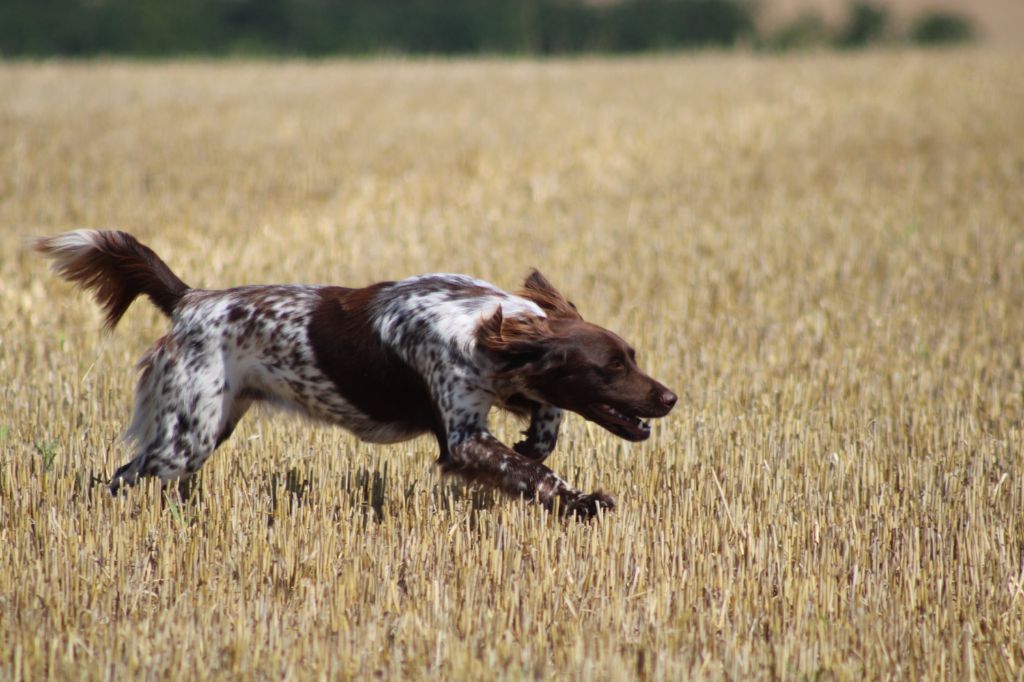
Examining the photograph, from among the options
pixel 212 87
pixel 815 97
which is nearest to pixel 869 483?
pixel 815 97

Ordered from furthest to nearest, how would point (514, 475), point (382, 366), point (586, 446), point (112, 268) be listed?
point (586, 446), point (112, 268), point (382, 366), point (514, 475)

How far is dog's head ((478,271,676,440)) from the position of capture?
3822 millimetres

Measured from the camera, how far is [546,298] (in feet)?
13.5

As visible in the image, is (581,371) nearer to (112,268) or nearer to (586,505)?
(586,505)

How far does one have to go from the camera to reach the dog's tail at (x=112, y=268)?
13.9 feet

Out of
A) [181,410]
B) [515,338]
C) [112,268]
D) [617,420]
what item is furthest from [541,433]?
[112,268]

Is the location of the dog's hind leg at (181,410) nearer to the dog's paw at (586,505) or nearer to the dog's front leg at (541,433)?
the dog's front leg at (541,433)

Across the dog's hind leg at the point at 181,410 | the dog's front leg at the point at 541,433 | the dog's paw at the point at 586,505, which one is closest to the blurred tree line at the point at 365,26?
the dog's hind leg at the point at 181,410

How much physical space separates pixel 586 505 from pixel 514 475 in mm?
257

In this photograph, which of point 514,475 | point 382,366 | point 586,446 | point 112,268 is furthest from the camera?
point 586,446

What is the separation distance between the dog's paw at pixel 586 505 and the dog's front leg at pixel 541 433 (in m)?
0.30

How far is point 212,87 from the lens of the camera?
20016 mm

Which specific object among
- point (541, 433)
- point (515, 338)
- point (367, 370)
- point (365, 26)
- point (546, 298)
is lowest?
point (541, 433)

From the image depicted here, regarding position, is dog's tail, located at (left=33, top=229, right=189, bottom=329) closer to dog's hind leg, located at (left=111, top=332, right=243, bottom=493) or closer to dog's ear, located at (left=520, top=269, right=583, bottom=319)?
dog's hind leg, located at (left=111, top=332, right=243, bottom=493)
